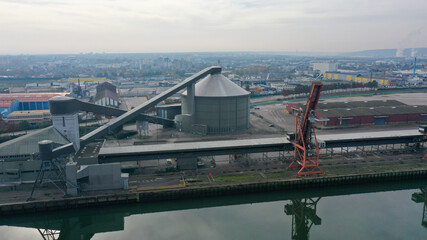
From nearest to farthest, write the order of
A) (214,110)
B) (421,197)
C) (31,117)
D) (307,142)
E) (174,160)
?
1. (421,197)
2. (307,142)
3. (174,160)
4. (214,110)
5. (31,117)

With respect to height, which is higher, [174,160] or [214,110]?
[214,110]

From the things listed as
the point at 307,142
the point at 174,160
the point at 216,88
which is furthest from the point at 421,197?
the point at 216,88

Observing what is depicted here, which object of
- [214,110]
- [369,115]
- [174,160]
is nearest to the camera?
[174,160]

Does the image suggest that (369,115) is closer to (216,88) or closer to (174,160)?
(216,88)

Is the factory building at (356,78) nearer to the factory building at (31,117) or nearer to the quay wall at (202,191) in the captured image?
the quay wall at (202,191)

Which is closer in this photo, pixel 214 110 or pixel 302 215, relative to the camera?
pixel 302 215

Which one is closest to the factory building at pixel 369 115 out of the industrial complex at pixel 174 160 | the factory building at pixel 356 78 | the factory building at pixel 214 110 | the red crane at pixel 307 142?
the factory building at pixel 214 110

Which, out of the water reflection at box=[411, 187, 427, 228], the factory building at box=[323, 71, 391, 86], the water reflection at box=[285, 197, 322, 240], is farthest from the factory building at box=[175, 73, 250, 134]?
the factory building at box=[323, 71, 391, 86]

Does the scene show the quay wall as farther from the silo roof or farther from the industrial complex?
the silo roof

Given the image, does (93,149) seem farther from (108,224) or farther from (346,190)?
(346,190)
